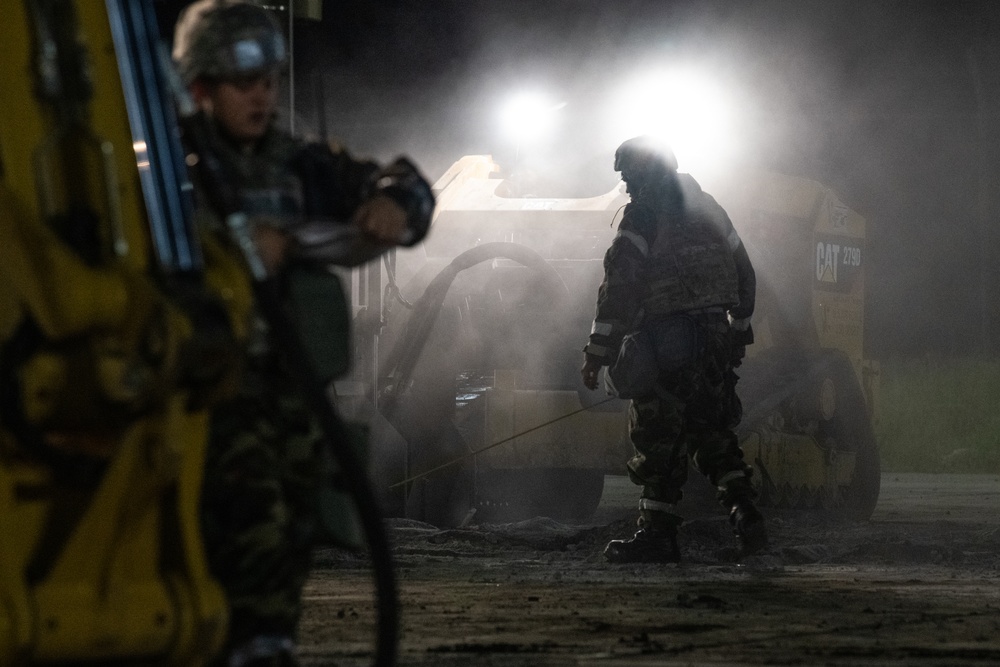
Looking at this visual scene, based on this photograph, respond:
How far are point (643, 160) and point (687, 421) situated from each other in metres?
1.31

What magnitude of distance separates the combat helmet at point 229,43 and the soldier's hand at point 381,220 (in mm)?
406

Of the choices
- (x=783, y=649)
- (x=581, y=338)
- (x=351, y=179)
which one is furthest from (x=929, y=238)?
(x=351, y=179)

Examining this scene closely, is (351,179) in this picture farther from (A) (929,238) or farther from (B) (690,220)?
(A) (929,238)

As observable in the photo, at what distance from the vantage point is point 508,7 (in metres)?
14.0

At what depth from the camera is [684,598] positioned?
21.3 ft

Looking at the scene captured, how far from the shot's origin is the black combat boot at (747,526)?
803cm

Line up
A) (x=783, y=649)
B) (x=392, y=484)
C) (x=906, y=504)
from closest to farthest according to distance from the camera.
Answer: (x=783, y=649)
(x=392, y=484)
(x=906, y=504)

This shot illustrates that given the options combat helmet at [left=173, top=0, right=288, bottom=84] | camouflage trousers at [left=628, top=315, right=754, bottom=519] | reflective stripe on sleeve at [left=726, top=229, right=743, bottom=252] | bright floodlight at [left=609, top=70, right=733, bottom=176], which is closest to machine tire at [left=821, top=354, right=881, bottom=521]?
bright floodlight at [left=609, top=70, right=733, bottom=176]

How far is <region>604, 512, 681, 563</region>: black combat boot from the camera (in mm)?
8188

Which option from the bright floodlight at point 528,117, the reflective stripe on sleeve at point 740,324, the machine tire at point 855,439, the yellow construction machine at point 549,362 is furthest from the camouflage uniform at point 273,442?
the bright floodlight at point 528,117

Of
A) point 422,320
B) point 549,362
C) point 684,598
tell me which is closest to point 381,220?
point 684,598

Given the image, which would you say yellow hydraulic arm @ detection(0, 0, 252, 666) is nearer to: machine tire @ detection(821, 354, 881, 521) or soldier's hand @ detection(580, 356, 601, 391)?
soldier's hand @ detection(580, 356, 601, 391)

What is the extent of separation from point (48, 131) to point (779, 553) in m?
6.08

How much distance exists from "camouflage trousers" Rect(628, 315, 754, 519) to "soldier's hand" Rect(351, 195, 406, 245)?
4.48m
